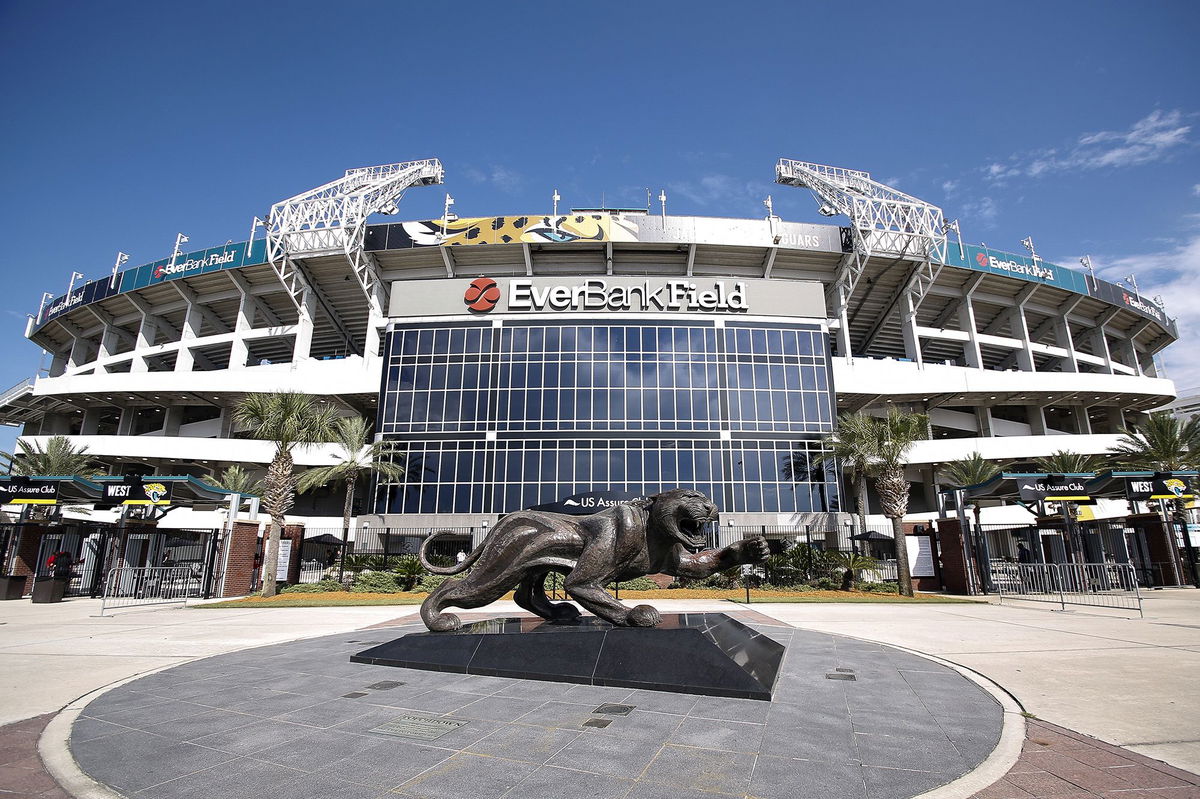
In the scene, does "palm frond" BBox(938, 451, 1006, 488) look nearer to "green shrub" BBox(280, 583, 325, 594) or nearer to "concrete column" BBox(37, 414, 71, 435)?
"green shrub" BBox(280, 583, 325, 594)

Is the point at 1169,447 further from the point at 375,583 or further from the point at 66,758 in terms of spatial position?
the point at 66,758

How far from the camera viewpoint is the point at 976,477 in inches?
1387

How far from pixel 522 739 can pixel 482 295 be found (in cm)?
4026

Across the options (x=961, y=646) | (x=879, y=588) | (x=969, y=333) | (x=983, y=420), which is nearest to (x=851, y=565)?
(x=879, y=588)

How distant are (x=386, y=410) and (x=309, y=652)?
110ft

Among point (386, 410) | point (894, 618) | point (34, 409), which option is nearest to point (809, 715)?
point (894, 618)

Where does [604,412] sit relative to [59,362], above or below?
below

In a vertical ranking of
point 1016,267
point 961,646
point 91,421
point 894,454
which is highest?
point 1016,267

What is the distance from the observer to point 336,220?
45.3m

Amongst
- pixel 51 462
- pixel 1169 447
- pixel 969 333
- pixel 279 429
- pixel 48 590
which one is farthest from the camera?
pixel 969 333

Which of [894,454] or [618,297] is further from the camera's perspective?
[618,297]

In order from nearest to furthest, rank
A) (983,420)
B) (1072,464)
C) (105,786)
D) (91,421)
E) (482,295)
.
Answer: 1. (105,786)
2. (1072,464)
3. (482,295)
4. (983,420)
5. (91,421)

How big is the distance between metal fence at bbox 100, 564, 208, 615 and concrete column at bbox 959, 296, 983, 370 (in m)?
51.9

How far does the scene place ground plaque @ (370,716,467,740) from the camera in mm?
4688
